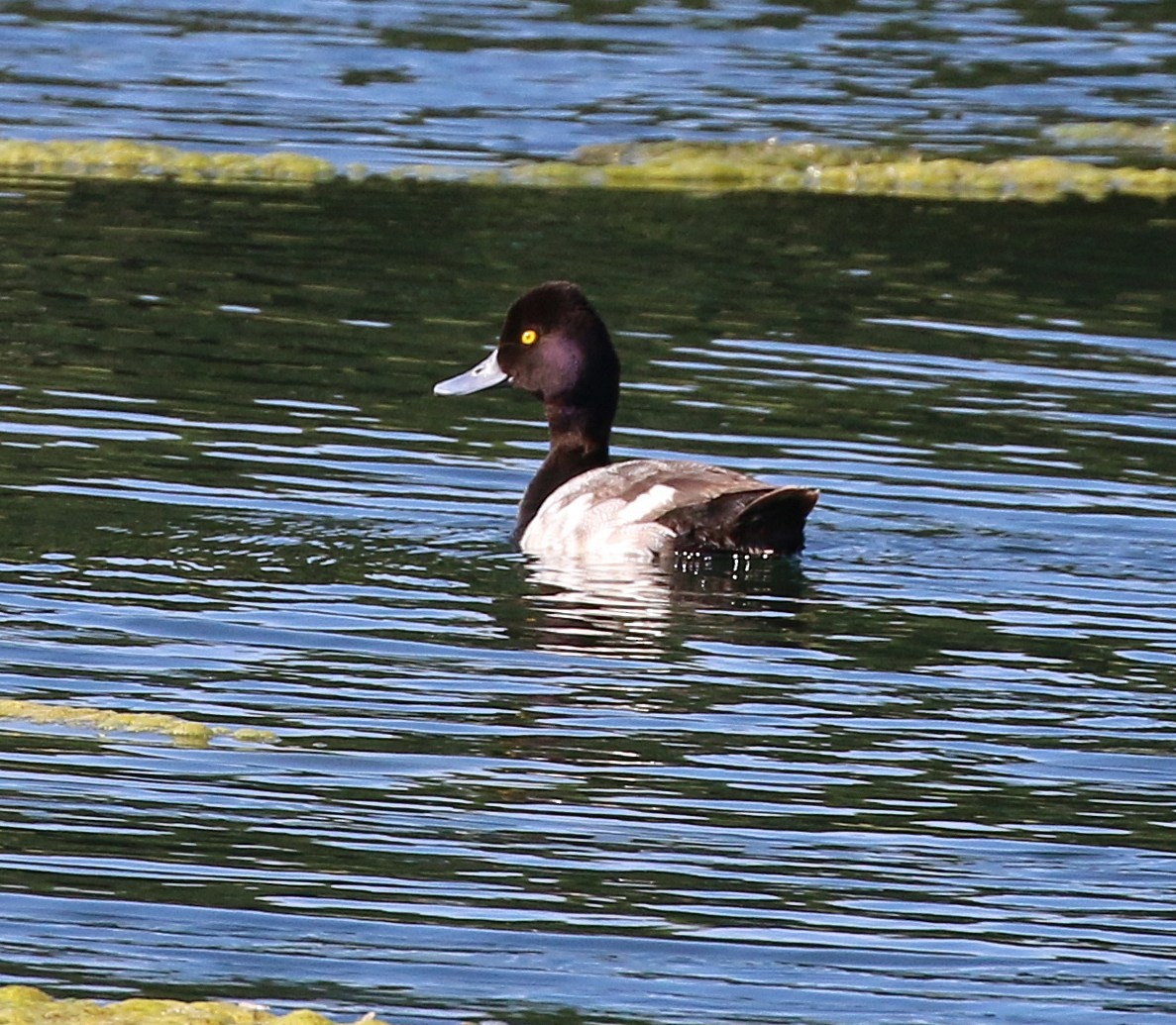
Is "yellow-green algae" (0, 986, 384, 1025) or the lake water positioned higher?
the lake water

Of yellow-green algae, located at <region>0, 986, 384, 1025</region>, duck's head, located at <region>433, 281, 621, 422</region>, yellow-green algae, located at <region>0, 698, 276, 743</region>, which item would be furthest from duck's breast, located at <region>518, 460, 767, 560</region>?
yellow-green algae, located at <region>0, 986, 384, 1025</region>

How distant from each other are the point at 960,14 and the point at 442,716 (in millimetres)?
19714

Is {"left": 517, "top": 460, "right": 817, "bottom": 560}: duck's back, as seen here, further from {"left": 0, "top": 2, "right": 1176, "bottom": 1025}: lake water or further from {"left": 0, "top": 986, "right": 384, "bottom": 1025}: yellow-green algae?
{"left": 0, "top": 986, "right": 384, "bottom": 1025}: yellow-green algae

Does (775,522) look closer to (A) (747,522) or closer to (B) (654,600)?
(A) (747,522)

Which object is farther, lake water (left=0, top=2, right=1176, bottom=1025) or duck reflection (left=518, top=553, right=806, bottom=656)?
duck reflection (left=518, top=553, right=806, bottom=656)

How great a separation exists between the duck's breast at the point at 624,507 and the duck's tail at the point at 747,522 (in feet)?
0.14

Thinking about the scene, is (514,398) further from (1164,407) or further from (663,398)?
(1164,407)

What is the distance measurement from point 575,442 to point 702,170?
8310 mm

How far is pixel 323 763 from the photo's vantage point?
24.8 feet

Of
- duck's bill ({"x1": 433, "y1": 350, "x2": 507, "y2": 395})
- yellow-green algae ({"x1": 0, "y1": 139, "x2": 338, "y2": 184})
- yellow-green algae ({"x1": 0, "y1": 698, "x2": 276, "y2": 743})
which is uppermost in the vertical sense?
yellow-green algae ({"x1": 0, "y1": 139, "x2": 338, "y2": 184})

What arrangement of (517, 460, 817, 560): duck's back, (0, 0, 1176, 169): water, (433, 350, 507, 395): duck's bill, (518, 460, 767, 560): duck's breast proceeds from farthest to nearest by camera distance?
(0, 0, 1176, 169): water < (433, 350, 507, 395): duck's bill < (518, 460, 767, 560): duck's breast < (517, 460, 817, 560): duck's back

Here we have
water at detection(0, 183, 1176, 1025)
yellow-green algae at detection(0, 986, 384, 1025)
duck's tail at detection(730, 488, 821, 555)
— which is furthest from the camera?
duck's tail at detection(730, 488, 821, 555)

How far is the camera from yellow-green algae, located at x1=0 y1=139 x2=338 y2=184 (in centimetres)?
1861

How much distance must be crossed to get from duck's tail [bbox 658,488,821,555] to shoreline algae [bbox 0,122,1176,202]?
8.52m
